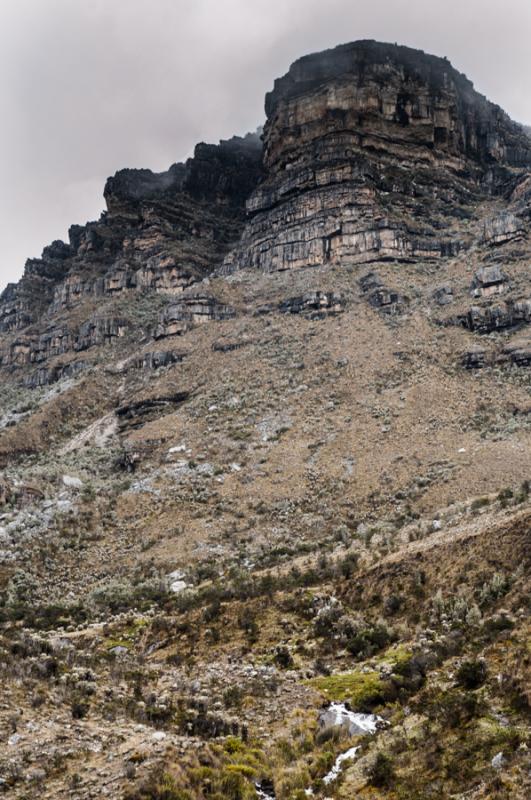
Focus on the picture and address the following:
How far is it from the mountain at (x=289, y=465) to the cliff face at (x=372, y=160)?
51 cm

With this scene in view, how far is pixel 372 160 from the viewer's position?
93312mm

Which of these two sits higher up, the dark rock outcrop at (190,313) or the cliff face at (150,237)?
the cliff face at (150,237)

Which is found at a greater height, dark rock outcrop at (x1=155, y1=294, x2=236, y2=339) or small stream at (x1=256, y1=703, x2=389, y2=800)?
dark rock outcrop at (x1=155, y1=294, x2=236, y2=339)

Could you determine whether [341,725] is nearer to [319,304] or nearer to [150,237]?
[319,304]

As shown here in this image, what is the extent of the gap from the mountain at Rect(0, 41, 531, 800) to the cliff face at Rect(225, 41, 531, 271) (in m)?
0.51

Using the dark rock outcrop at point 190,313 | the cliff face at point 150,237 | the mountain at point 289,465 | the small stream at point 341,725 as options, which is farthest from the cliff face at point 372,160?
the small stream at point 341,725

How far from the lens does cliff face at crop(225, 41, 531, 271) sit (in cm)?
8344

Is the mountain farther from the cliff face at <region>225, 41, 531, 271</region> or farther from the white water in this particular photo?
the cliff face at <region>225, 41, 531, 271</region>

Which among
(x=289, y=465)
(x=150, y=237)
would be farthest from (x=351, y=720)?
(x=150, y=237)

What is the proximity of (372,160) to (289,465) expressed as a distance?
62.4 m

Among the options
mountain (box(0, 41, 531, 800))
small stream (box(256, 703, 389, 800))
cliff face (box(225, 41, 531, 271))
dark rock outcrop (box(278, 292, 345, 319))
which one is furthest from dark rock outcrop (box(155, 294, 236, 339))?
small stream (box(256, 703, 389, 800))

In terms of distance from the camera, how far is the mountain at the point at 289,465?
12562 millimetres

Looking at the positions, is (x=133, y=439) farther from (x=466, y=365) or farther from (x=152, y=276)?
(x=152, y=276)

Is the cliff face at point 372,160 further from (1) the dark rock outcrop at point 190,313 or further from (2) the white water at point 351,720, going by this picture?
(2) the white water at point 351,720
